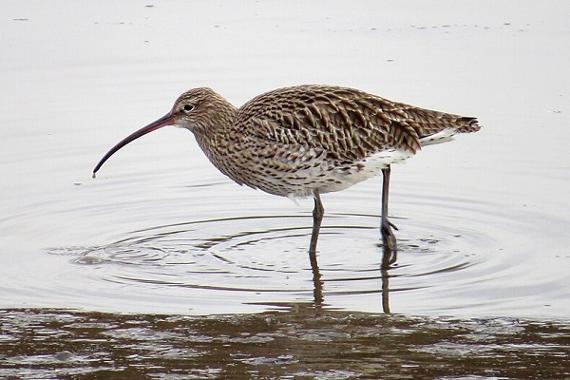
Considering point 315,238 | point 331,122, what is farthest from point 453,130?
point 315,238

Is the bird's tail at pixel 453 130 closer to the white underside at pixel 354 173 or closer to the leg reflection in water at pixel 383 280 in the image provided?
the white underside at pixel 354 173

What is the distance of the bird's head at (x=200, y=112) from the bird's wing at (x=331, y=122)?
0.47 ft

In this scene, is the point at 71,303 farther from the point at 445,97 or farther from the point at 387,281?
the point at 445,97

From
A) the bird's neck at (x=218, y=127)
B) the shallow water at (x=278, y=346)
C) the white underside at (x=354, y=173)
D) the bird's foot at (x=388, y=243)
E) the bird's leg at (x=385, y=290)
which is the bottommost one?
the shallow water at (x=278, y=346)

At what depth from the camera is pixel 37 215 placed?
10414 mm

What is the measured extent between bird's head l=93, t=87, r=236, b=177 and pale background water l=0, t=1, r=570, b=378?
2.49 ft

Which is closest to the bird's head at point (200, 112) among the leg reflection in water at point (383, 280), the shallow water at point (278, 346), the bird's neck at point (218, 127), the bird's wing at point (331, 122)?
the bird's neck at point (218, 127)

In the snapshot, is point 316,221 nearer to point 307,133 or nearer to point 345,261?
point 345,261

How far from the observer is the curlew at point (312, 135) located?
981 cm

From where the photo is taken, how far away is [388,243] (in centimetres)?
978

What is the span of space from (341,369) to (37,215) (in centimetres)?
411

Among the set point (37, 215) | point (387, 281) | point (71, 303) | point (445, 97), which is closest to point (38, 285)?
point (71, 303)

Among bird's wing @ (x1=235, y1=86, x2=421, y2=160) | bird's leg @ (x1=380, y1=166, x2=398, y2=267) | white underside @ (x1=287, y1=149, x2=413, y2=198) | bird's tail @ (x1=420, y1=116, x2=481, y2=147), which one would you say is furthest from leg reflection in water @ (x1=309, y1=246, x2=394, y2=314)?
bird's tail @ (x1=420, y1=116, x2=481, y2=147)

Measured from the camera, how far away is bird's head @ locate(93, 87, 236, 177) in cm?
1023
